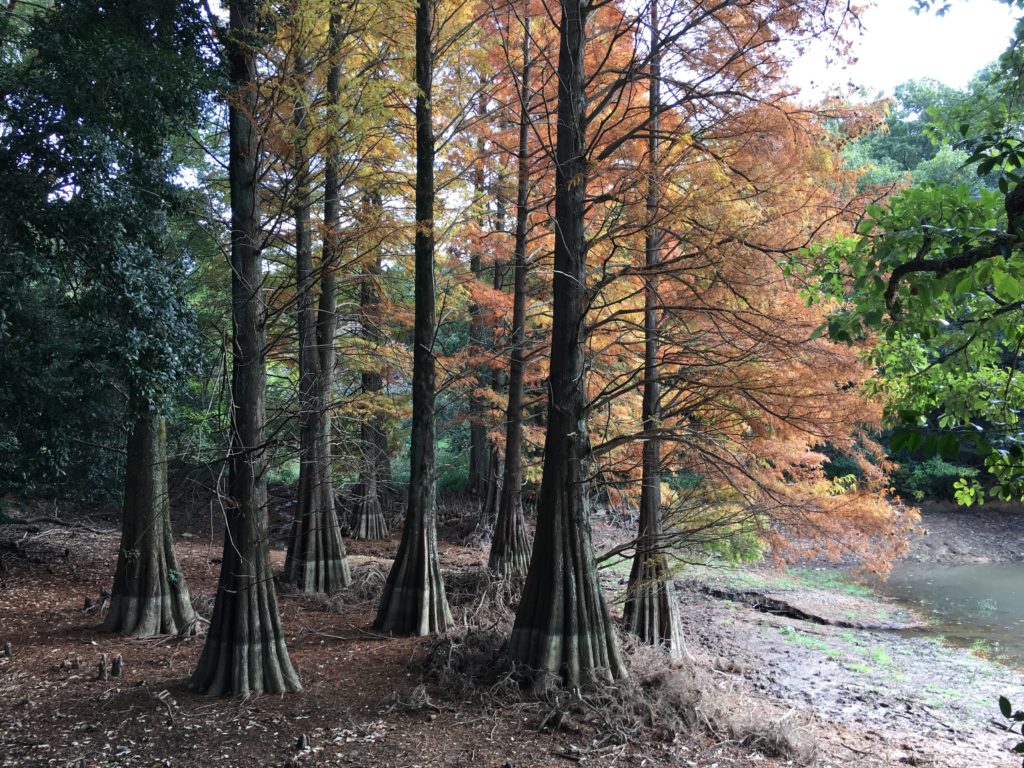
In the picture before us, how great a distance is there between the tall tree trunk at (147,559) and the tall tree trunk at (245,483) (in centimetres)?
217

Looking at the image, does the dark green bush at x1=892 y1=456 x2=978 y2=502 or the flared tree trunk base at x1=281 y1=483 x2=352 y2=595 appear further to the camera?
the dark green bush at x1=892 y1=456 x2=978 y2=502

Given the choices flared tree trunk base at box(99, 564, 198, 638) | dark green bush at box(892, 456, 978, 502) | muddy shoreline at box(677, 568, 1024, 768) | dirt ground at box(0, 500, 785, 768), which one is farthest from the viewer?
dark green bush at box(892, 456, 978, 502)

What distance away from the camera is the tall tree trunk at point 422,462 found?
27.5ft

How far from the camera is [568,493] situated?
21.8ft

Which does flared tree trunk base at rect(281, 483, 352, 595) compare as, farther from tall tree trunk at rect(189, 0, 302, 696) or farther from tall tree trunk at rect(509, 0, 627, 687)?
tall tree trunk at rect(509, 0, 627, 687)

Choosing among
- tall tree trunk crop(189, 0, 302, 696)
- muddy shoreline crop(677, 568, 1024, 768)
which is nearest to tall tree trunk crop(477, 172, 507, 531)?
muddy shoreline crop(677, 568, 1024, 768)

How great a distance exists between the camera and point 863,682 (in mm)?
9648

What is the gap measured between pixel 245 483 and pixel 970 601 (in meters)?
15.8

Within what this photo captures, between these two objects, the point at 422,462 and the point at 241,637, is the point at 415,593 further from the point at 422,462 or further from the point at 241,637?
the point at 241,637

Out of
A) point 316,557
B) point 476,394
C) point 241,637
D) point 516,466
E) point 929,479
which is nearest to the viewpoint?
point 241,637

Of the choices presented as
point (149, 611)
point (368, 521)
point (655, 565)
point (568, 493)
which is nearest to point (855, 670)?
point (655, 565)

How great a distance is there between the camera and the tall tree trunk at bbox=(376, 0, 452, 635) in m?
8.38

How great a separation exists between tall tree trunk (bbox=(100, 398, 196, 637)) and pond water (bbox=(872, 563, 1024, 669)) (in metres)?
12.3

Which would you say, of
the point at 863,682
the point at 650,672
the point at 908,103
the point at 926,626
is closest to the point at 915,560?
the point at 926,626
